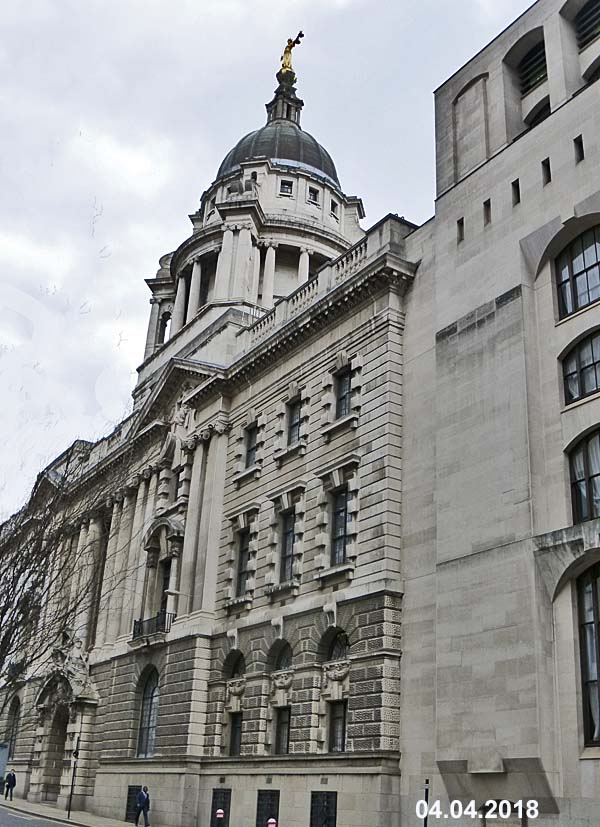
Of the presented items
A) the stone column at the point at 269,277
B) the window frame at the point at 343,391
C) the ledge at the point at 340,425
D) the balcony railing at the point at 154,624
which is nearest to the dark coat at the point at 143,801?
the balcony railing at the point at 154,624

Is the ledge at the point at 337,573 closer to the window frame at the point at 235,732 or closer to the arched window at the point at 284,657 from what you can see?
the arched window at the point at 284,657

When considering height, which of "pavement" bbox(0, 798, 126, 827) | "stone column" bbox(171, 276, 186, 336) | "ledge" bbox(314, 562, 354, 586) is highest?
"stone column" bbox(171, 276, 186, 336)

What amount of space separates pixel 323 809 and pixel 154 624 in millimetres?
15030

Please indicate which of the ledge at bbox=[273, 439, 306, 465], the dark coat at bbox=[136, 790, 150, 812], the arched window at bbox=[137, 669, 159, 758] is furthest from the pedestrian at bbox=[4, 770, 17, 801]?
the ledge at bbox=[273, 439, 306, 465]

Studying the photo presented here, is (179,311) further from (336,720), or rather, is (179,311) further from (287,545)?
(336,720)

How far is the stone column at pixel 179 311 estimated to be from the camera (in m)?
55.0

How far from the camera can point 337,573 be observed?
28.7m

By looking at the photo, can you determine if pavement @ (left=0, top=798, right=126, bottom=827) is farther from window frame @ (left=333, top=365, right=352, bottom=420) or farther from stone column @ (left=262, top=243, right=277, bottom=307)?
stone column @ (left=262, top=243, right=277, bottom=307)

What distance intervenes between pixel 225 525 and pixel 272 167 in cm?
3065

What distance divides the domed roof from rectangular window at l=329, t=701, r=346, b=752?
41492mm

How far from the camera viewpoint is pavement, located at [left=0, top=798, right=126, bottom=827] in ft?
112

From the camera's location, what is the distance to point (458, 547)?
81.7 feet

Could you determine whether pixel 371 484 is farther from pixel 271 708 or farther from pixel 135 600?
pixel 135 600

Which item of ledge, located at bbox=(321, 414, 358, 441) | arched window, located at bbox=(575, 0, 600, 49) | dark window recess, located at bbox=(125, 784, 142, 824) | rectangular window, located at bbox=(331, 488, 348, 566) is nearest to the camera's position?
arched window, located at bbox=(575, 0, 600, 49)
